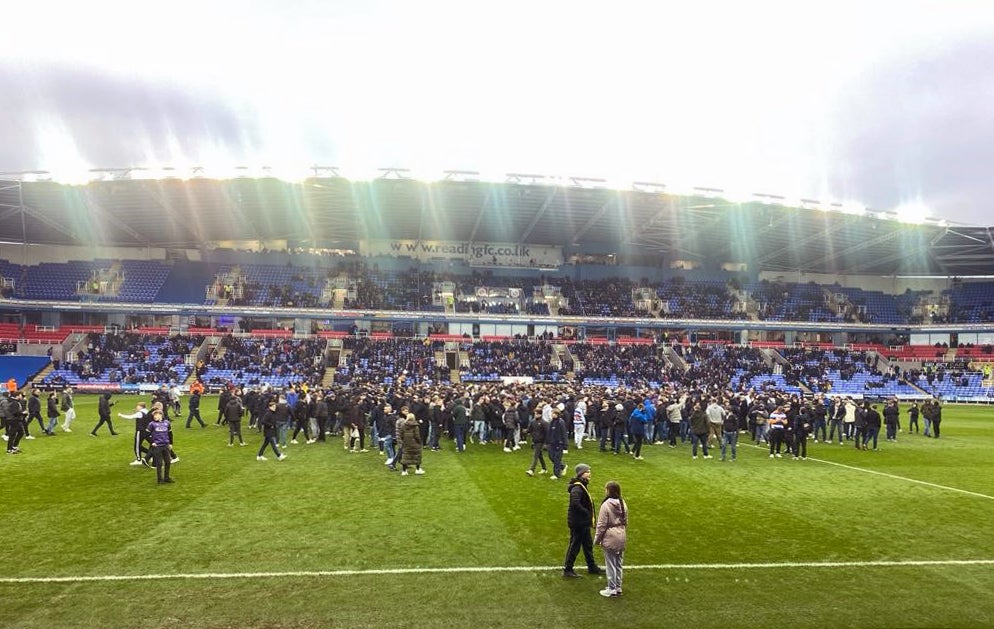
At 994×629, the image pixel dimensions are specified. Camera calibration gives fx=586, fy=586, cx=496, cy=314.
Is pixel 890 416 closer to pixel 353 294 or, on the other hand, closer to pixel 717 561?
pixel 717 561

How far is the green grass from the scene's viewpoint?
22.9ft

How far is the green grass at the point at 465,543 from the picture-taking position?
6992 millimetres

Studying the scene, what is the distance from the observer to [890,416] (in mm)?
22438

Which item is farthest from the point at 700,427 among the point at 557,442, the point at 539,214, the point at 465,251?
the point at 465,251

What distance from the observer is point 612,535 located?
7.35 metres

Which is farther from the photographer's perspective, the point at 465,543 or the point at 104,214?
the point at 104,214

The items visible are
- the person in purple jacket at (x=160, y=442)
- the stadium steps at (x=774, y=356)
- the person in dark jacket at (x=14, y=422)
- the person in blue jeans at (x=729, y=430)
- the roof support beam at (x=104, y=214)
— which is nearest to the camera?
the person in purple jacket at (x=160, y=442)

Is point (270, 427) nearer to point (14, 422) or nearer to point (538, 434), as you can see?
point (538, 434)

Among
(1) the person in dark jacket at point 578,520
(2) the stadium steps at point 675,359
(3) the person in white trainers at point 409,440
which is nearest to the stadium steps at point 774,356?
(2) the stadium steps at point 675,359

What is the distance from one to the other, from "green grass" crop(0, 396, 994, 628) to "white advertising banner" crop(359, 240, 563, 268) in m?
44.3

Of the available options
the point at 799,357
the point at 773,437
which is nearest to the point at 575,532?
the point at 773,437

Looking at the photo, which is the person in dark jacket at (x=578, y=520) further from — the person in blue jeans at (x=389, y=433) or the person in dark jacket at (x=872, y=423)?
the person in dark jacket at (x=872, y=423)

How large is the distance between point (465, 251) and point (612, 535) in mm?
53937

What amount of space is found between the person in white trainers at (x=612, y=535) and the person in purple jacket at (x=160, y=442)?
32.8 ft
